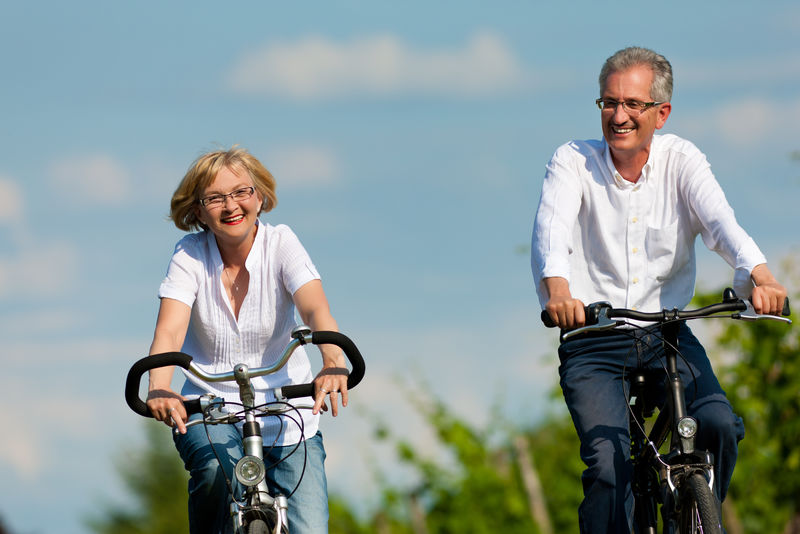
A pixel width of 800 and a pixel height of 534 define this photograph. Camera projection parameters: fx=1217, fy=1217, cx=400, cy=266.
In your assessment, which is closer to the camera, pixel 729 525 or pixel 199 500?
pixel 199 500

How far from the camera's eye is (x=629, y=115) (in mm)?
5234

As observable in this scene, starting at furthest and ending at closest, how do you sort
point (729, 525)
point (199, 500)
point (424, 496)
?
point (424, 496) → point (729, 525) → point (199, 500)

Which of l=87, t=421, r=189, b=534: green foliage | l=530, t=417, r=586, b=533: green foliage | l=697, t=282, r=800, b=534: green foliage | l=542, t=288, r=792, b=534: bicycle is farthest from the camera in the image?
l=87, t=421, r=189, b=534: green foliage

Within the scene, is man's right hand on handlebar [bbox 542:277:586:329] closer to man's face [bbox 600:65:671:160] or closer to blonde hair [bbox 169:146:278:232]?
man's face [bbox 600:65:671:160]

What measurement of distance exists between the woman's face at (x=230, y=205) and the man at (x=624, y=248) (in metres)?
1.26

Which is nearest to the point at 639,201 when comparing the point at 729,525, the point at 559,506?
the point at 729,525

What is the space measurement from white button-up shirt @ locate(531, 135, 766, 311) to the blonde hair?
124 cm

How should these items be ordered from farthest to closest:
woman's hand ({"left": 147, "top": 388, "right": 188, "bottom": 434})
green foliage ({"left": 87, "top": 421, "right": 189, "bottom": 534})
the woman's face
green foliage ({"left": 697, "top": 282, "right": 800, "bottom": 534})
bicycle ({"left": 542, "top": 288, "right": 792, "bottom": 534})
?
green foliage ({"left": 87, "top": 421, "right": 189, "bottom": 534}) → green foliage ({"left": 697, "top": 282, "right": 800, "bottom": 534}) → the woman's face → woman's hand ({"left": 147, "top": 388, "right": 188, "bottom": 434}) → bicycle ({"left": 542, "top": 288, "right": 792, "bottom": 534})

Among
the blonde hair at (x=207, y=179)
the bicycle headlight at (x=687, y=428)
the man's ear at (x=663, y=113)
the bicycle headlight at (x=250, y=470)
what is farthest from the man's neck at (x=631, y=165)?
the bicycle headlight at (x=250, y=470)

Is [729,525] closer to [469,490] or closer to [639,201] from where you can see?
[469,490]

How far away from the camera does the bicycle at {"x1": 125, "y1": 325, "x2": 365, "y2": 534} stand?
4637 millimetres

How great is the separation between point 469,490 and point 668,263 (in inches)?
567

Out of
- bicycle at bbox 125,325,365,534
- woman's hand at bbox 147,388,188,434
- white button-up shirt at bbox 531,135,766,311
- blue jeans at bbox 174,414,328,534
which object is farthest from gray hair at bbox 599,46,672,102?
woman's hand at bbox 147,388,188,434

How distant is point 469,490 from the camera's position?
19.3 m
